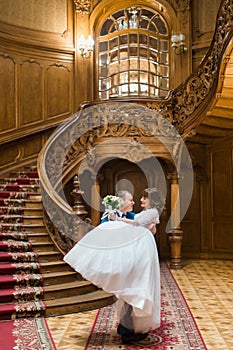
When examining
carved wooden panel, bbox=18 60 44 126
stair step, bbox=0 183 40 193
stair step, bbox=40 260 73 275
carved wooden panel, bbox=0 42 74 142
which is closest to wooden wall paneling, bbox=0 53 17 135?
carved wooden panel, bbox=0 42 74 142

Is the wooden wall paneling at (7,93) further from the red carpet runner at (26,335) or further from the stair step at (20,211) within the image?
the red carpet runner at (26,335)

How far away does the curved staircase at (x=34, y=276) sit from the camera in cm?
531

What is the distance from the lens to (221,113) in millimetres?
8141

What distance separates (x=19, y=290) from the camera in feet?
18.0

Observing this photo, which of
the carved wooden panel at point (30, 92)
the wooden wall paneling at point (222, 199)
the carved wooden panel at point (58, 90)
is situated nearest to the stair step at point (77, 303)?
the wooden wall paneling at point (222, 199)

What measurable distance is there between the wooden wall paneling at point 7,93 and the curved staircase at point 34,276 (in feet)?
10.0

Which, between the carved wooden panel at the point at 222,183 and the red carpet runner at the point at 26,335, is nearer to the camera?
the red carpet runner at the point at 26,335

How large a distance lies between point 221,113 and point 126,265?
15.7 feet

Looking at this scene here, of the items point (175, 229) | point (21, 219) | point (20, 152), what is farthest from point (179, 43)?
point (21, 219)

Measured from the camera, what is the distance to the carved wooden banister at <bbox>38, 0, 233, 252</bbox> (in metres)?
7.17

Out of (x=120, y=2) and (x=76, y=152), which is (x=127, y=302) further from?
(x=120, y=2)

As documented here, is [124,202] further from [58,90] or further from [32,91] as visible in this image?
[58,90]

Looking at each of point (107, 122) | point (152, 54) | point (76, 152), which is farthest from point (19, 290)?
point (152, 54)

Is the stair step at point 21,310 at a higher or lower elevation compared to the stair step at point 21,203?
lower
